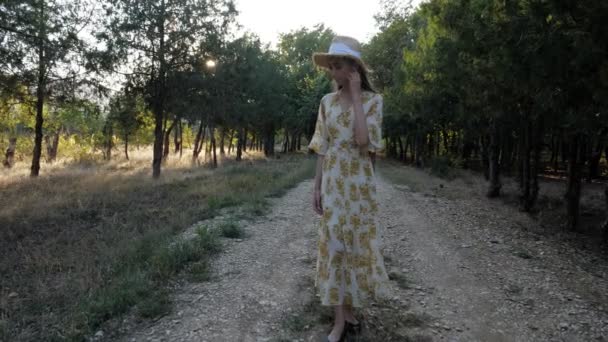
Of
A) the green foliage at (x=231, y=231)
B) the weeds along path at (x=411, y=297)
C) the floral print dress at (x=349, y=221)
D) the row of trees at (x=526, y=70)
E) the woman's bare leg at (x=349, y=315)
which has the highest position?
the row of trees at (x=526, y=70)

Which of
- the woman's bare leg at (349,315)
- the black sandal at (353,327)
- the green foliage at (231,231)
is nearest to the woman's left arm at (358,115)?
the woman's bare leg at (349,315)

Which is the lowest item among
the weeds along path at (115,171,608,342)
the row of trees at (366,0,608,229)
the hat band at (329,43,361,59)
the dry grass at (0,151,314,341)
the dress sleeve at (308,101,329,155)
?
the dry grass at (0,151,314,341)

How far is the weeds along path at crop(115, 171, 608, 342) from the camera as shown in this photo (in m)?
3.71

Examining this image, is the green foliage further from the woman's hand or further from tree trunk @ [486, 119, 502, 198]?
tree trunk @ [486, 119, 502, 198]

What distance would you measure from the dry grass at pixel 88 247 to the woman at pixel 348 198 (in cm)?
202

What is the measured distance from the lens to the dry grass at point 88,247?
4.20 meters

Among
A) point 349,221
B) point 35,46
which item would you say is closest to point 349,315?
point 349,221

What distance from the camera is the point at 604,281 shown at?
223 inches

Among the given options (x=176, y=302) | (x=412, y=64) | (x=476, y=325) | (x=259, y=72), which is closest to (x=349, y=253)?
(x=476, y=325)

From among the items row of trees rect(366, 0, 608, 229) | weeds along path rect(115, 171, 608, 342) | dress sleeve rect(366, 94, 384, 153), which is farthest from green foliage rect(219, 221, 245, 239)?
row of trees rect(366, 0, 608, 229)

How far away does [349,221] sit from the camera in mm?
3281

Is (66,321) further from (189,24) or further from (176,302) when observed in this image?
(189,24)

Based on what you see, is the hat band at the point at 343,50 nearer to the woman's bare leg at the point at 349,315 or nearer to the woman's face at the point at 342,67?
the woman's face at the point at 342,67

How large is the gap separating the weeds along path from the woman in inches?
21.2
